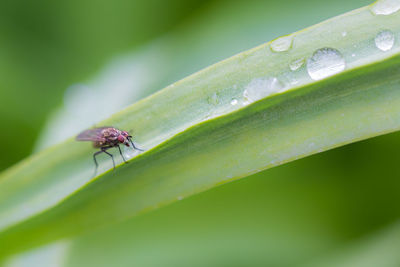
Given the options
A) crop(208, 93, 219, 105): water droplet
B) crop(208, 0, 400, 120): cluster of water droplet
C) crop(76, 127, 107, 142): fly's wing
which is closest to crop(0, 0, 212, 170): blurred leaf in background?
crop(76, 127, 107, 142): fly's wing

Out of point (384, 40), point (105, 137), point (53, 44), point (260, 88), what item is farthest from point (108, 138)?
point (53, 44)

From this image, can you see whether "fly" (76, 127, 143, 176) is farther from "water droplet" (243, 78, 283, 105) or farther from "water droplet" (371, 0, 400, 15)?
"water droplet" (371, 0, 400, 15)

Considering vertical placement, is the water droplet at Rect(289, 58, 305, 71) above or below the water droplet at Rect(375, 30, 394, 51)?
above

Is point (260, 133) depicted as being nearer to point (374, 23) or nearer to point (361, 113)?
point (361, 113)

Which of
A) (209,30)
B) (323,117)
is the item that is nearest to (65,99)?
(209,30)

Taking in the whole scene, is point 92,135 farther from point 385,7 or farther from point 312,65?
point 385,7

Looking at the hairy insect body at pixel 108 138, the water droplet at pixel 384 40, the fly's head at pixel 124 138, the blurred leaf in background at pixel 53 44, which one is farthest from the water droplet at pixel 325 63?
the blurred leaf in background at pixel 53 44
